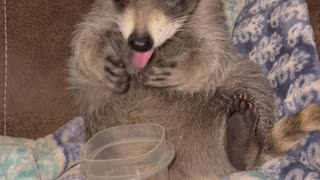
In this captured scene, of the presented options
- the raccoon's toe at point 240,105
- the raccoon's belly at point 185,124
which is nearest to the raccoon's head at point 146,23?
the raccoon's belly at point 185,124

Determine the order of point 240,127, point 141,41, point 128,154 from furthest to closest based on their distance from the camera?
point 128,154 → point 240,127 → point 141,41

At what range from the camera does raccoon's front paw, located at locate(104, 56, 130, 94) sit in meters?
2.08

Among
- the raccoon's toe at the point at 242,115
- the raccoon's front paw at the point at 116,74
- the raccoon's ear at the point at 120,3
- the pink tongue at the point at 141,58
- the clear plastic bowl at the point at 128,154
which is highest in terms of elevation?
the raccoon's ear at the point at 120,3

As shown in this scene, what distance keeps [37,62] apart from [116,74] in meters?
0.44

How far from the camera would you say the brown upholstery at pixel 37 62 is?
236cm

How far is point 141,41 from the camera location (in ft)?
5.84

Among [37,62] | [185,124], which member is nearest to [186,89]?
[185,124]

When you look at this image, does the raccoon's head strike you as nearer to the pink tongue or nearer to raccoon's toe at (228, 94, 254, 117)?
the pink tongue

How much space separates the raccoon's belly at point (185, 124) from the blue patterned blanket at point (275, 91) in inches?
4.5

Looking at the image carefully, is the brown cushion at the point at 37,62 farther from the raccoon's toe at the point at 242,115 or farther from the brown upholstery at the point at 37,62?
the raccoon's toe at the point at 242,115

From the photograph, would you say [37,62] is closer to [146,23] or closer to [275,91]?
[146,23]

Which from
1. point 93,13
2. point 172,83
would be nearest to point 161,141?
point 172,83

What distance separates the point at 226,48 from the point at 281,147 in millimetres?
434

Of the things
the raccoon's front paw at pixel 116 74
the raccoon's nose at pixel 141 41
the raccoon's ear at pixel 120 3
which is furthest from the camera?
the raccoon's front paw at pixel 116 74
